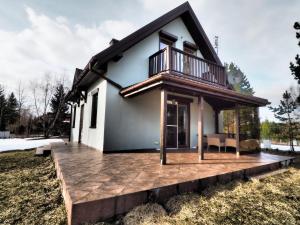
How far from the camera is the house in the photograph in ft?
18.4

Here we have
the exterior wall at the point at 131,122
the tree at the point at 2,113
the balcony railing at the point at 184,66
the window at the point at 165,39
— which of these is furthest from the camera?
the tree at the point at 2,113

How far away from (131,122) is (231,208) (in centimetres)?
473

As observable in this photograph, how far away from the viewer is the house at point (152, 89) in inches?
221

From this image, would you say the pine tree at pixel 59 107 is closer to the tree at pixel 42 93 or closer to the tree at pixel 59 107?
the tree at pixel 59 107

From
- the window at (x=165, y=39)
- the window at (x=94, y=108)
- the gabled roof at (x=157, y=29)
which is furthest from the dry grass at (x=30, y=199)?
the window at (x=165, y=39)

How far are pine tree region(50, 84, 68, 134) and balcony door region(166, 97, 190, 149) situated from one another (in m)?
19.0

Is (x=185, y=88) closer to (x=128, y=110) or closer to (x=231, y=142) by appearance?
(x=128, y=110)

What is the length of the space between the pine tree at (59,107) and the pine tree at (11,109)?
354 inches

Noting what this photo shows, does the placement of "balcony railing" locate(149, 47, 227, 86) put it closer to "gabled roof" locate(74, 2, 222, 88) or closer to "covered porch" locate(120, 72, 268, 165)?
"covered porch" locate(120, 72, 268, 165)

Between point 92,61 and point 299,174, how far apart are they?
7.19 meters

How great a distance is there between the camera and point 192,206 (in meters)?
2.54

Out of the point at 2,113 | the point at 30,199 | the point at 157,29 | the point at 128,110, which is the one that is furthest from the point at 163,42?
the point at 2,113

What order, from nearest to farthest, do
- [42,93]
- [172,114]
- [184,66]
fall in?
[184,66] < [172,114] < [42,93]

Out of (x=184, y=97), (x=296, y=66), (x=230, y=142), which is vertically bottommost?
(x=230, y=142)
